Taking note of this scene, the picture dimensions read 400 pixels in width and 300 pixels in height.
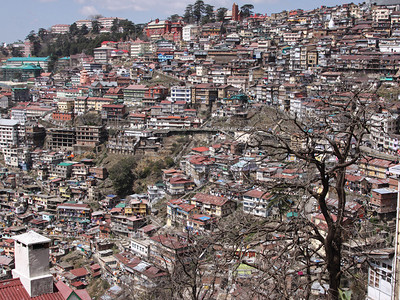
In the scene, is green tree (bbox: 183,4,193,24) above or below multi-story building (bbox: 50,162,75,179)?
above

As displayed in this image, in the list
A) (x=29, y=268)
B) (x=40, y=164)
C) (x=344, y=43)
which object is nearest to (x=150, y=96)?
(x=40, y=164)

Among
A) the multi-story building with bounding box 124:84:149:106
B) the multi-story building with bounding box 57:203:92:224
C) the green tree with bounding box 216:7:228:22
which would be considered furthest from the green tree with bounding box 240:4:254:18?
the multi-story building with bounding box 57:203:92:224

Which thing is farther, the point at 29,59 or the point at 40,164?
the point at 29,59

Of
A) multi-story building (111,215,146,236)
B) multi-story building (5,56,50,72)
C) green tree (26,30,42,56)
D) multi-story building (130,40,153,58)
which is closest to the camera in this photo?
multi-story building (111,215,146,236)

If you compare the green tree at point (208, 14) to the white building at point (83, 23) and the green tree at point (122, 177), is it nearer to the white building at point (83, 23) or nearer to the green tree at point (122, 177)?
the white building at point (83, 23)

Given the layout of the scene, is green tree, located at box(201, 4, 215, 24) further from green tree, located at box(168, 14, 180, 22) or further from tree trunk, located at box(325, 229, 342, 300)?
tree trunk, located at box(325, 229, 342, 300)

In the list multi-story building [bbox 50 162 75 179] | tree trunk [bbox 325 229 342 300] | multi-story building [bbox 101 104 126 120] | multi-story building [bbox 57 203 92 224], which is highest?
tree trunk [bbox 325 229 342 300]

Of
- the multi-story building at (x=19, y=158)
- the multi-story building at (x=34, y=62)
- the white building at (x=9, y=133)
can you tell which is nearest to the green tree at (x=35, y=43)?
the multi-story building at (x=34, y=62)

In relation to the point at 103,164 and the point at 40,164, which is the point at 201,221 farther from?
the point at 40,164
